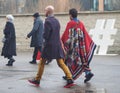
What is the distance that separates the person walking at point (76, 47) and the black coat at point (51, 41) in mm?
419

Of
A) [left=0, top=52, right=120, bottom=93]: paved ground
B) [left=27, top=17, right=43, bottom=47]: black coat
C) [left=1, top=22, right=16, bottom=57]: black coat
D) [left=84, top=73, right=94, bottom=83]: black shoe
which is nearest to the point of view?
[left=0, top=52, right=120, bottom=93]: paved ground

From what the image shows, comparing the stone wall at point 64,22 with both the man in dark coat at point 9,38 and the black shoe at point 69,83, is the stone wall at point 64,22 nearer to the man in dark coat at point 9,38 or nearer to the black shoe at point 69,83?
the man in dark coat at point 9,38

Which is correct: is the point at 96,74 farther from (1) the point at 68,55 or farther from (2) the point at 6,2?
(2) the point at 6,2

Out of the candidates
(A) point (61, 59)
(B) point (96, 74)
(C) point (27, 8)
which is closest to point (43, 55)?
(A) point (61, 59)

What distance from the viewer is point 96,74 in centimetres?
1278

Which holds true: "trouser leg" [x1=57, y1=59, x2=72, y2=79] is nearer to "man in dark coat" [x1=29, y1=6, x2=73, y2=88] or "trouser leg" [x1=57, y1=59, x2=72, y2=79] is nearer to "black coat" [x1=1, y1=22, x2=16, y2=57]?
"man in dark coat" [x1=29, y1=6, x2=73, y2=88]

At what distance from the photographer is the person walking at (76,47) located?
10.8m

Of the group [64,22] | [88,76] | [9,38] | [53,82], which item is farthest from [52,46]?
[64,22]

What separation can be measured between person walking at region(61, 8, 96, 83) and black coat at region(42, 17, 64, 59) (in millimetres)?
419

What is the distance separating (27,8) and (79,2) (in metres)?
7.55

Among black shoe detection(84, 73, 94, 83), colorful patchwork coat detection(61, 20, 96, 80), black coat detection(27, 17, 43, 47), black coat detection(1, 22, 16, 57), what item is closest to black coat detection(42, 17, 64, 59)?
colorful patchwork coat detection(61, 20, 96, 80)

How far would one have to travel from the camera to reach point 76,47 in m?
10.8

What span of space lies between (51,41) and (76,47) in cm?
72

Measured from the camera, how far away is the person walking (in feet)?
35.3
